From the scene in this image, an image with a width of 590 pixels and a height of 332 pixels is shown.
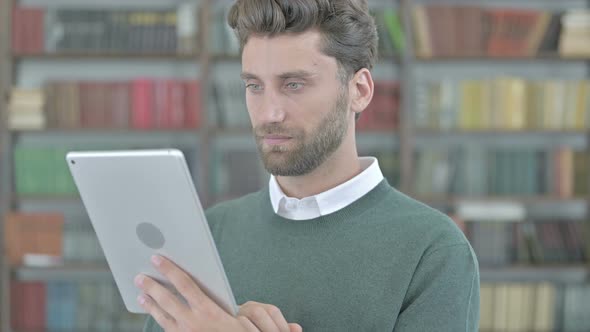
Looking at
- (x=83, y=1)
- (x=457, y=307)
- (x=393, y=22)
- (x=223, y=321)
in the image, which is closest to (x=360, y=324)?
(x=457, y=307)

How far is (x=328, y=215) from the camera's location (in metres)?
1.36

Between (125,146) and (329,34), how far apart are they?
2852mm

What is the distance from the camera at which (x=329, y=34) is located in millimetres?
1307

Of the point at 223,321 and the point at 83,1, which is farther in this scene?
the point at 83,1

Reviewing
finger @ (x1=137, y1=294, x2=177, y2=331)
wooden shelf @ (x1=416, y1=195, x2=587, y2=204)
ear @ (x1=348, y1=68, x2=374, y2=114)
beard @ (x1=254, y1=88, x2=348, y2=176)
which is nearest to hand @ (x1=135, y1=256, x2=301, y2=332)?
finger @ (x1=137, y1=294, x2=177, y2=331)

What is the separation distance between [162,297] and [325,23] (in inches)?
20.9

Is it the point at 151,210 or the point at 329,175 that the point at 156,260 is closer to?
the point at 151,210

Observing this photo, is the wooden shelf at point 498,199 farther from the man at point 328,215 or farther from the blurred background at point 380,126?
the man at point 328,215

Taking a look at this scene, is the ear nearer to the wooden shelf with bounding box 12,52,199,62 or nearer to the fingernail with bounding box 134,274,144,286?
the fingernail with bounding box 134,274,144,286

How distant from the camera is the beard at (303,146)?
4.21ft

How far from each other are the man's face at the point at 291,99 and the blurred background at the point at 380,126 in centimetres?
249

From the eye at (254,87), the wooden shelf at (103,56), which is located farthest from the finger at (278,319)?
the wooden shelf at (103,56)

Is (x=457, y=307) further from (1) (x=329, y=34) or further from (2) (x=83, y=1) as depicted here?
(2) (x=83, y=1)

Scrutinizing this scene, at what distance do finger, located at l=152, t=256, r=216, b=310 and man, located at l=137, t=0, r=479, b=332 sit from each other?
0.06 m
